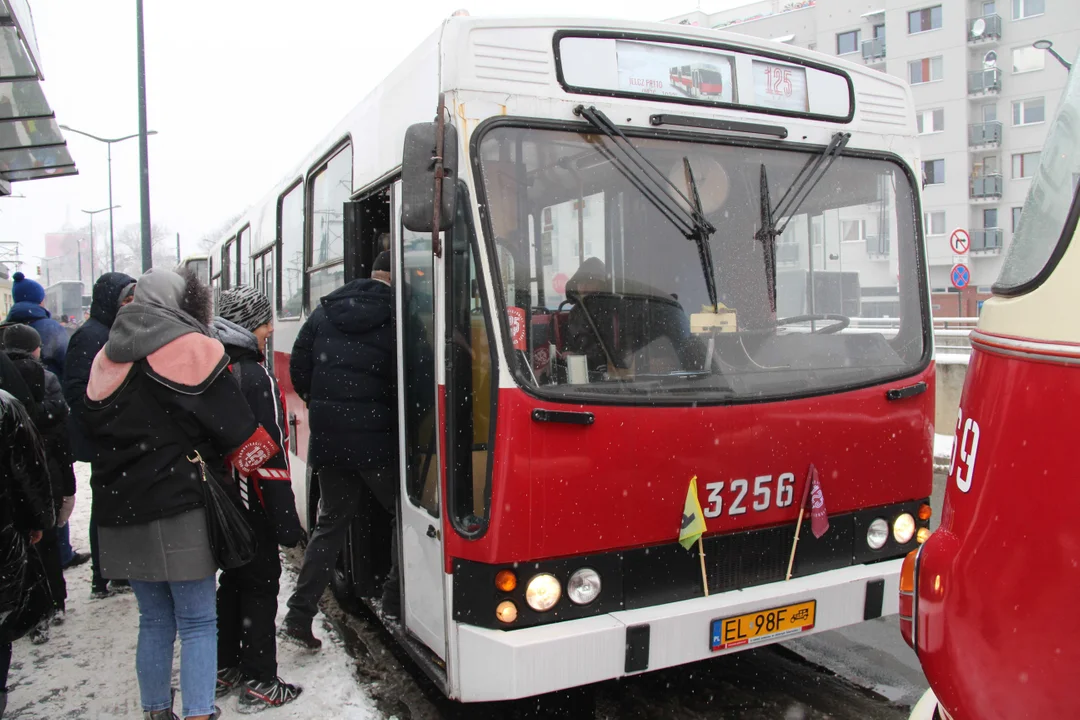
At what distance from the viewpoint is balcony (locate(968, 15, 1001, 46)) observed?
1574 inches

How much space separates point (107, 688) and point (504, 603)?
7.79ft

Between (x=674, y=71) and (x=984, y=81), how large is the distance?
4350cm

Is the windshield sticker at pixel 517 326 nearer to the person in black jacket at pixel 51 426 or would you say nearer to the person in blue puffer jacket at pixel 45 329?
the person in black jacket at pixel 51 426

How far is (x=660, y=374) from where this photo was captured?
369 centimetres

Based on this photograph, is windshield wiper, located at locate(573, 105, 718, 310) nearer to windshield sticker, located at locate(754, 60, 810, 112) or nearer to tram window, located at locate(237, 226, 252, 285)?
windshield sticker, located at locate(754, 60, 810, 112)

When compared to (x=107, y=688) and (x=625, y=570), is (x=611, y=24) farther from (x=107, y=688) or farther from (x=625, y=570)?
(x=107, y=688)

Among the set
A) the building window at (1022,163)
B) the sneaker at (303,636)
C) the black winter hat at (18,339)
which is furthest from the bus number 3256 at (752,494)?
the building window at (1022,163)

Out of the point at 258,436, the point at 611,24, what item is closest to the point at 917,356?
the point at 611,24

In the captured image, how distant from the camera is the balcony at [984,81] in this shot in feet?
133

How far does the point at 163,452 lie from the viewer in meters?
3.46

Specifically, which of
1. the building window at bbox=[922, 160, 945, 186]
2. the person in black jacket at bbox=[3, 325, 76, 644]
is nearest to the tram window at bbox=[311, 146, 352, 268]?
the person in black jacket at bbox=[3, 325, 76, 644]

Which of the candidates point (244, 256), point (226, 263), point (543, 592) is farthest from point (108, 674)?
point (226, 263)

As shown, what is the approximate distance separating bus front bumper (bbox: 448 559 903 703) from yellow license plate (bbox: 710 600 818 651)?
2 cm

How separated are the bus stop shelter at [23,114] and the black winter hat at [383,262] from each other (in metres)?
2.98
